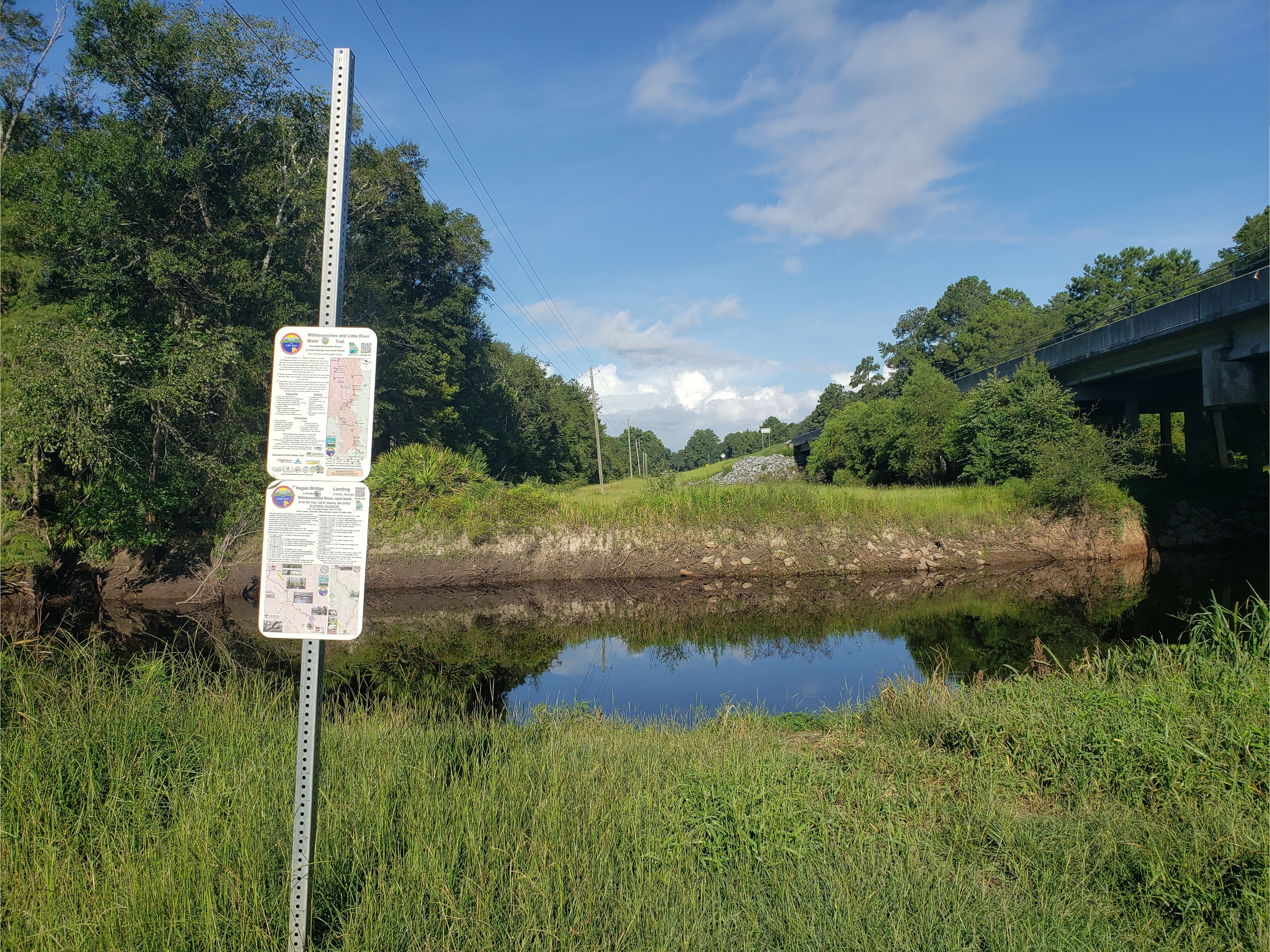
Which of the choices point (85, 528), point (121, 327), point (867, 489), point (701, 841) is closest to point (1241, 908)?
point (701, 841)

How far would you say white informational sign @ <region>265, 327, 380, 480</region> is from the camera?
8.66ft

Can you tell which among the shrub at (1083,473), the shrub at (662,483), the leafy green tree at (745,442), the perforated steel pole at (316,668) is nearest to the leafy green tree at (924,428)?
the shrub at (1083,473)

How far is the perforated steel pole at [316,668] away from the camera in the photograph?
259 cm

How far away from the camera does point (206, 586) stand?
61.9 feet

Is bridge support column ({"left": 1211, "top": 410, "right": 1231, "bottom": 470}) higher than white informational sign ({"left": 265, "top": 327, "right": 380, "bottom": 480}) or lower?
higher

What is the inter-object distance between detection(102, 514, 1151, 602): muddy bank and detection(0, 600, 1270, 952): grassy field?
50.2 ft

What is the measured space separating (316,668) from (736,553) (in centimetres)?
1987

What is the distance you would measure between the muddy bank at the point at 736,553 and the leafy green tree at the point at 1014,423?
3.31 m

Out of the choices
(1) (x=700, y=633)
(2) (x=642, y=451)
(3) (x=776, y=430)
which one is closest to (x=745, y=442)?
(3) (x=776, y=430)

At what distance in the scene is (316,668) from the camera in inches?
106

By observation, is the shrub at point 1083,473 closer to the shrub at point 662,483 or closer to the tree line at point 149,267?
the shrub at point 662,483

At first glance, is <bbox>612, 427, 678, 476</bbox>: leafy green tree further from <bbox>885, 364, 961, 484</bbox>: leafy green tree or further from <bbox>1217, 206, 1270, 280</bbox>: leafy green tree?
<bbox>1217, 206, 1270, 280</bbox>: leafy green tree

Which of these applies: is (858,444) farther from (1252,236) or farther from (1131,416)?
(1252,236)

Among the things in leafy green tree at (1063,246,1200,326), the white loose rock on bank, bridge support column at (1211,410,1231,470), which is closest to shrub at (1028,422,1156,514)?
bridge support column at (1211,410,1231,470)
